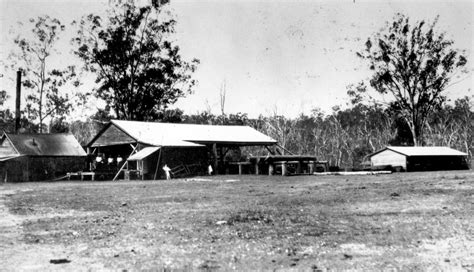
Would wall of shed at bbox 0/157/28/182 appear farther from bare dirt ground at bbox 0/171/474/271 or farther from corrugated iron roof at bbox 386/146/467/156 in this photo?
corrugated iron roof at bbox 386/146/467/156

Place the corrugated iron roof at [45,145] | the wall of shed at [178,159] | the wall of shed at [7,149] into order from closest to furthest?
the wall of shed at [178,159] < the wall of shed at [7,149] < the corrugated iron roof at [45,145]

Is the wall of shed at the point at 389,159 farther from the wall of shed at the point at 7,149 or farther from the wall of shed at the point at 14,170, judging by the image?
the wall of shed at the point at 7,149

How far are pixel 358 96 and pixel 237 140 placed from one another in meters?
21.6

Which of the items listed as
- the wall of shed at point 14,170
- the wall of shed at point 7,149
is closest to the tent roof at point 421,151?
the wall of shed at point 14,170

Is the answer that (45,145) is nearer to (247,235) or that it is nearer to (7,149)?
(7,149)

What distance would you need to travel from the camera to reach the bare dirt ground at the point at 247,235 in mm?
7473

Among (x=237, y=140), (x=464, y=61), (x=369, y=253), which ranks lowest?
(x=369, y=253)

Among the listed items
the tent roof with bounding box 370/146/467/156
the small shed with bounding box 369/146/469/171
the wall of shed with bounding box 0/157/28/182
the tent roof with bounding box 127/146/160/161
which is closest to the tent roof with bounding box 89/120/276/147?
the tent roof with bounding box 127/146/160/161

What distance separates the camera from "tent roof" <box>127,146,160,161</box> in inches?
1412

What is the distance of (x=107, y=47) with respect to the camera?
58.4 metres

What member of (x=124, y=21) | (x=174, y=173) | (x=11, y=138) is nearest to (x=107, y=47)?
(x=124, y=21)

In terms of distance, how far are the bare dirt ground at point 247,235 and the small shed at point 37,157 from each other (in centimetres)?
2531

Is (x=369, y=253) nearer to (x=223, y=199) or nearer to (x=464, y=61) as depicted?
(x=223, y=199)

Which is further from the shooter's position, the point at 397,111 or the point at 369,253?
the point at 397,111
